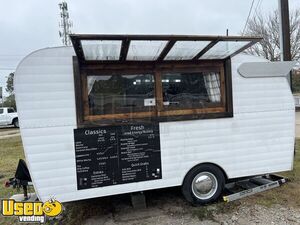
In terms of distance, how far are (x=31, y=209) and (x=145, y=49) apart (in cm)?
243

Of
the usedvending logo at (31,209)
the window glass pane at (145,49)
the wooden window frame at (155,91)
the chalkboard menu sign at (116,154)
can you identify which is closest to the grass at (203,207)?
the usedvending logo at (31,209)

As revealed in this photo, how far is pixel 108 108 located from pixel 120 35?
3.34 feet

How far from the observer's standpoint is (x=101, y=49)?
320cm

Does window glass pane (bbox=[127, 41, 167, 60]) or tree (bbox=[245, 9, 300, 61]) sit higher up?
tree (bbox=[245, 9, 300, 61])

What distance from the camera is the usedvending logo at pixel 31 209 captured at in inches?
122

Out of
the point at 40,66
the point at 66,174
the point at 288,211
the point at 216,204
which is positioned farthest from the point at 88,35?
the point at 288,211

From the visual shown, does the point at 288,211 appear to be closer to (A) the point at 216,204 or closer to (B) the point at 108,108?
(A) the point at 216,204

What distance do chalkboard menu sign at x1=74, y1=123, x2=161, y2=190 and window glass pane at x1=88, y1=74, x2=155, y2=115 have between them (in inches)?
10.1

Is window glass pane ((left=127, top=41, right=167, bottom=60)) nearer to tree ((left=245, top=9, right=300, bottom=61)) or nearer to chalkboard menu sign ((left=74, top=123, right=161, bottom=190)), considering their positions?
chalkboard menu sign ((left=74, top=123, right=161, bottom=190))

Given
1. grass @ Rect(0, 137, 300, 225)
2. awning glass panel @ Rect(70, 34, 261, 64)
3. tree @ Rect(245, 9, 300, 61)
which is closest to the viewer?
awning glass panel @ Rect(70, 34, 261, 64)

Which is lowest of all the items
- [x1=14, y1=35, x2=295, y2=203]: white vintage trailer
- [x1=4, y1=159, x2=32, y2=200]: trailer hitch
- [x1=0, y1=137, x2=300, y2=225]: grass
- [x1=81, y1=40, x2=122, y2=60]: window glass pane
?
[x1=0, y1=137, x2=300, y2=225]: grass

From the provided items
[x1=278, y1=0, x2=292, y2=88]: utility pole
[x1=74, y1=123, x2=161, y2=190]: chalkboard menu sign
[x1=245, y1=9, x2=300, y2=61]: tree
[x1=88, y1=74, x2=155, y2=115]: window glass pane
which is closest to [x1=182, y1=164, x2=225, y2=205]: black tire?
[x1=74, y1=123, x2=161, y2=190]: chalkboard menu sign

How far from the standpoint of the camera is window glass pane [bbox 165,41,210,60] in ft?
11.0

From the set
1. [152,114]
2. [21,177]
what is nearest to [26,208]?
[21,177]
